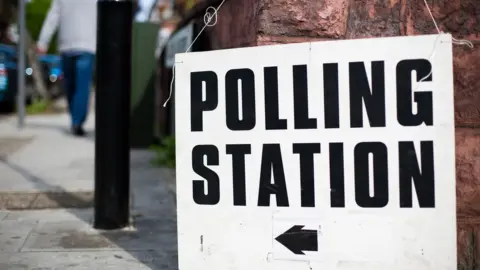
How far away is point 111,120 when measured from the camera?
4391 millimetres


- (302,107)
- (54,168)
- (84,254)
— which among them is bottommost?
(84,254)

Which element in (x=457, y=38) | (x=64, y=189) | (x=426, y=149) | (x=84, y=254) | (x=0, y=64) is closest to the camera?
(x=426, y=149)

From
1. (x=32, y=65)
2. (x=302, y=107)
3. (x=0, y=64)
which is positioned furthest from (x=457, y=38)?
(x=32, y=65)

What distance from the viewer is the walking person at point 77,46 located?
8.44m

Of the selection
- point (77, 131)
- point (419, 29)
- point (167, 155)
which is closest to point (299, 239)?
point (419, 29)

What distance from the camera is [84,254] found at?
3.88 m

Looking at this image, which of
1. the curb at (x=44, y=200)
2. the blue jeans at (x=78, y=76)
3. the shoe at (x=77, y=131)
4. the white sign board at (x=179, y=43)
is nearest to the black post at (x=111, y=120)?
the curb at (x=44, y=200)

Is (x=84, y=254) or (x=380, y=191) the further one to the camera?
(x=84, y=254)

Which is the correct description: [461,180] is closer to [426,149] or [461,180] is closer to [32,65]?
[426,149]

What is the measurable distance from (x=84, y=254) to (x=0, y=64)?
38.7 ft

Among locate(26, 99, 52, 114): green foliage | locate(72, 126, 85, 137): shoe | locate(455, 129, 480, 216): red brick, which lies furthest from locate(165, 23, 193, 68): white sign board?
locate(26, 99, 52, 114): green foliage

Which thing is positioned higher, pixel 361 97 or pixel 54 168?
pixel 361 97

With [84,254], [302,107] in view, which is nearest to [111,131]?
[84,254]

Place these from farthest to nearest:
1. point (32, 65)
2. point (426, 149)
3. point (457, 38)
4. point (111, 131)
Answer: point (32, 65)
point (111, 131)
point (457, 38)
point (426, 149)
